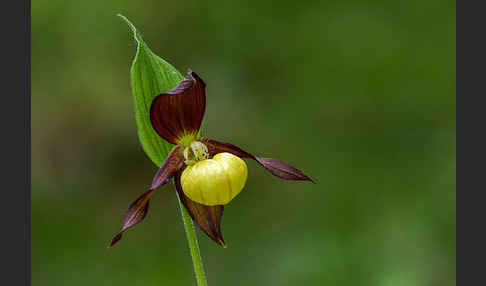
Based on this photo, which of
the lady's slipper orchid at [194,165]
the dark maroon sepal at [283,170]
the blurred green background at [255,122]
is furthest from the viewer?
the blurred green background at [255,122]

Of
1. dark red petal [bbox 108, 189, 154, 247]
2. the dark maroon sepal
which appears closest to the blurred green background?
the dark maroon sepal

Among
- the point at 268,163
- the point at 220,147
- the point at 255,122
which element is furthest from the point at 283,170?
the point at 255,122

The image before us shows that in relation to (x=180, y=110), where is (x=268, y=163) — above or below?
below

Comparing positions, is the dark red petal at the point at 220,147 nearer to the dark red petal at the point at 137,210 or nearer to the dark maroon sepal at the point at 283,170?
the dark maroon sepal at the point at 283,170

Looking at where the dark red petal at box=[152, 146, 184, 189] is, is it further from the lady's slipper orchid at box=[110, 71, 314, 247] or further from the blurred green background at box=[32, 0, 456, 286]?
the blurred green background at box=[32, 0, 456, 286]

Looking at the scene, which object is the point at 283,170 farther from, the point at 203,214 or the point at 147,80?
the point at 147,80

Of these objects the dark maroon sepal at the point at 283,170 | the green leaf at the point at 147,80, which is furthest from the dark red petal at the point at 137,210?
the dark maroon sepal at the point at 283,170

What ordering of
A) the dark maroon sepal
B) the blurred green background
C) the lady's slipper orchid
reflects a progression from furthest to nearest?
1. the blurred green background
2. the dark maroon sepal
3. the lady's slipper orchid
